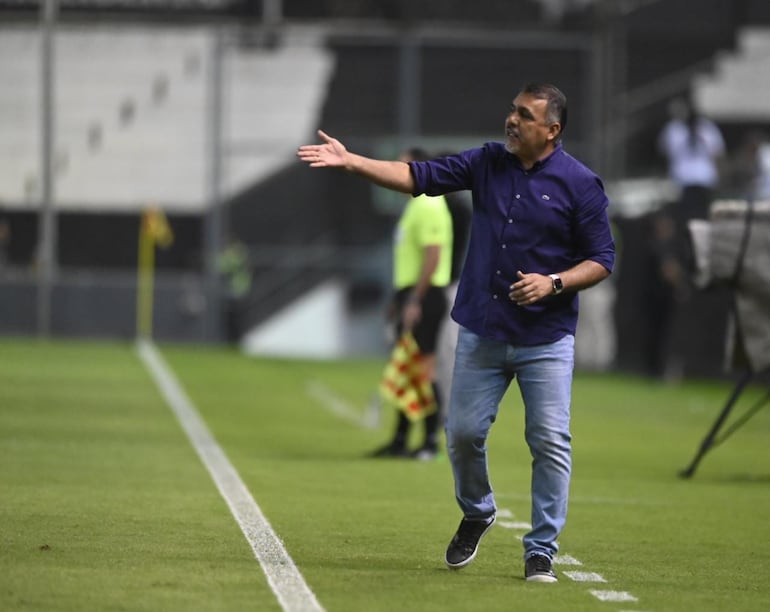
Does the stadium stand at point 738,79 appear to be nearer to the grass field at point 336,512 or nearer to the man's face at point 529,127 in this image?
the grass field at point 336,512

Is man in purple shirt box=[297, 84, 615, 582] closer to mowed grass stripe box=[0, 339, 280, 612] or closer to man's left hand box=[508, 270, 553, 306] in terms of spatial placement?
man's left hand box=[508, 270, 553, 306]

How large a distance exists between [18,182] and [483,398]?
1055 inches

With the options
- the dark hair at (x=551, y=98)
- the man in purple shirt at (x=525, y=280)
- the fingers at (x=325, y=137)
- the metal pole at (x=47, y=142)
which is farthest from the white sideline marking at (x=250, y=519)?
the metal pole at (x=47, y=142)

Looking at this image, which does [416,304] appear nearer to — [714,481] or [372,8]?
[714,481]

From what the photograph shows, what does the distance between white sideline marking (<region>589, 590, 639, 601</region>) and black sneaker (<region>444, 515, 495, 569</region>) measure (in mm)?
668

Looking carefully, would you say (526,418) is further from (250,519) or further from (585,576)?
(250,519)

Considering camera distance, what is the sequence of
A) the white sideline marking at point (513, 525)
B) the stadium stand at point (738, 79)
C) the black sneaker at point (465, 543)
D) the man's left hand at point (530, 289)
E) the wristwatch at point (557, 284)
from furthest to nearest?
the stadium stand at point (738, 79), the white sideline marking at point (513, 525), the black sneaker at point (465, 543), the wristwatch at point (557, 284), the man's left hand at point (530, 289)

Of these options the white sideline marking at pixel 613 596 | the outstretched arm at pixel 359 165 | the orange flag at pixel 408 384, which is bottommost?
the orange flag at pixel 408 384

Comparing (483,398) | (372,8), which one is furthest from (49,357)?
(483,398)

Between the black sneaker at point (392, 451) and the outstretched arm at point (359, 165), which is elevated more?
the outstretched arm at point (359, 165)

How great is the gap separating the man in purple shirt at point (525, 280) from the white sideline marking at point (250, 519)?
0.79 m

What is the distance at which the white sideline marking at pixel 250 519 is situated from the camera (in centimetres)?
744

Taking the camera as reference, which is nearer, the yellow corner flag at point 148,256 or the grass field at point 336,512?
the grass field at point 336,512

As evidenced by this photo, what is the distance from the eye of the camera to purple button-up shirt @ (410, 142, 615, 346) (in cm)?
834
